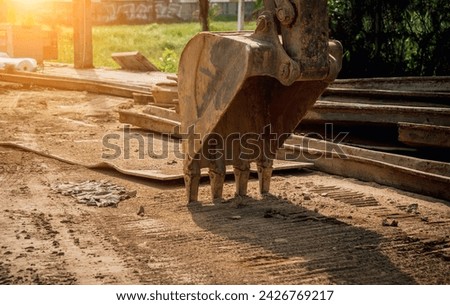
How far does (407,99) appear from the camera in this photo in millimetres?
9586

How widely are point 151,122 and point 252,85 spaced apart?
4159 mm

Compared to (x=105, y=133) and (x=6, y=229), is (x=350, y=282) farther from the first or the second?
(x=105, y=133)

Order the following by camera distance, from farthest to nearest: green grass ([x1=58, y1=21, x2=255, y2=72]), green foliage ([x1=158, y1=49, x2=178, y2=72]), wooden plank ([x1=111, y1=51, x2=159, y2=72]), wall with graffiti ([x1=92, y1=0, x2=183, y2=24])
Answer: wall with graffiti ([x1=92, y1=0, x2=183, y2=24]) → green grass ([x1=58, y1=21, x2=255, y2=72]) → green foliage ([x1=158, y1=49, x2=178, y2=72]) → wooden plank ([x1=111, y1=51, x2=159, y2=72])

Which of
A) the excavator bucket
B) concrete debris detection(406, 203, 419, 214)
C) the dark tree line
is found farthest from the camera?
the dark tree line

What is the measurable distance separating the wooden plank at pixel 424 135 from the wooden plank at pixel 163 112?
348cm

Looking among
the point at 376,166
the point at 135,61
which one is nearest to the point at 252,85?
the point at 376,166

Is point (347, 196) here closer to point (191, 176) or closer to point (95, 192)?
point (191, 176)

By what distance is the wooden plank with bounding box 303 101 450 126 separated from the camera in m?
8.44

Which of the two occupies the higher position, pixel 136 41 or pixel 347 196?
pixel 136 41

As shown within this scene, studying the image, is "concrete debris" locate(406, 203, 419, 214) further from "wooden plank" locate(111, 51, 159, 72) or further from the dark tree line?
"wooden plank" locate(111, 51, 159, 72)

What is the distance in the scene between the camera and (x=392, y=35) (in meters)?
13.3

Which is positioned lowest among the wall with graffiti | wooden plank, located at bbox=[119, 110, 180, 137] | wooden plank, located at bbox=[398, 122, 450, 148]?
wooden plank, located at bbox=[119, 110, 180, 137]

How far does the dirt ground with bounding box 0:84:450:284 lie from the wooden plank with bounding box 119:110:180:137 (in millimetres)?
1607

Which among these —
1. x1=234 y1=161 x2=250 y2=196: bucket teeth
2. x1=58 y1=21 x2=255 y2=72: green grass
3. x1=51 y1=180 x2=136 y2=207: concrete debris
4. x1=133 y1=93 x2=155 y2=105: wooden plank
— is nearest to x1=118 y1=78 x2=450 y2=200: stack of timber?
x1=234 y1=161 x2=250 y2=196: bucket teeth
